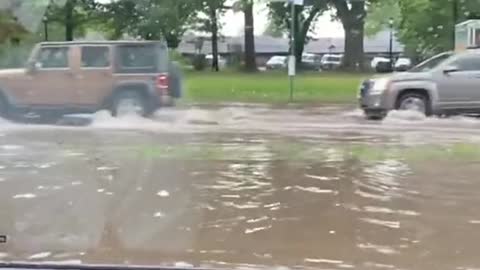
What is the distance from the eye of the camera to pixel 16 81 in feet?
35.8

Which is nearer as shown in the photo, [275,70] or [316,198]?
[316,198]

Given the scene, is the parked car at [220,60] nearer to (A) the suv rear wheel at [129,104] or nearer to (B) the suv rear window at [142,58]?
(B) the suv rear window at [142,58]

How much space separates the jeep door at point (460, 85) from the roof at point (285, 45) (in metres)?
3.46

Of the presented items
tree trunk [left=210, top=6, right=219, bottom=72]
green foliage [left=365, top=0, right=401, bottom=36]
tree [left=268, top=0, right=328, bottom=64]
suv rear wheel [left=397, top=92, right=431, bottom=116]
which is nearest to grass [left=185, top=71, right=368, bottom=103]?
tree trunk [left=210, top=6, right=219, bottom=72]

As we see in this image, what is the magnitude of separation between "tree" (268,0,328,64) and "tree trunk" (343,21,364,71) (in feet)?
1.21

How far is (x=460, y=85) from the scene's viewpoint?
48.1 ft

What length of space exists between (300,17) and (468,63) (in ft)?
16.5

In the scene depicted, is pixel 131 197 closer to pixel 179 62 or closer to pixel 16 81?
pixel 179 62

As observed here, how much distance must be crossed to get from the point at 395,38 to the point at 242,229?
13.4 ft

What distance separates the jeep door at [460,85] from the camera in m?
14.4

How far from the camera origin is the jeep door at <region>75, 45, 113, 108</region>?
36.5ft

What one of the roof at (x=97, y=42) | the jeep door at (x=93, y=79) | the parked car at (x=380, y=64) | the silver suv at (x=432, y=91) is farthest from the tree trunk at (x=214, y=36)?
the silver suv at (x=432, y=91)

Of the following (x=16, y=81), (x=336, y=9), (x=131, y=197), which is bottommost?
(x=131, y=197)

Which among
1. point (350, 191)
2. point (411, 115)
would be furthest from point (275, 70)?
point (411, 115)
